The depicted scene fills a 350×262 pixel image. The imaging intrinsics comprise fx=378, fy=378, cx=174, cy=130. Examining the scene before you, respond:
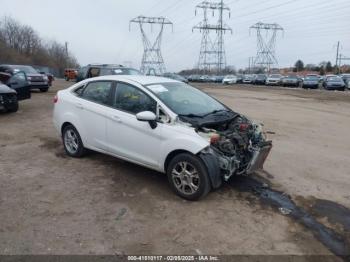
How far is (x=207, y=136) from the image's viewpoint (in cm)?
Answer: 494

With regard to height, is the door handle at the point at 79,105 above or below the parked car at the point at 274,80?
above

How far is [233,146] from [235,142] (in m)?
0.08

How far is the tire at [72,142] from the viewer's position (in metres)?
6.71

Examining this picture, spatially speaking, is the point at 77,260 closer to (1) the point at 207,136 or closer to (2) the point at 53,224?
(2) the point at 53,224

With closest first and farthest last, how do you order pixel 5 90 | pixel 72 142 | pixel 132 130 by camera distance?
pixel 132 130 < pixel 72 142 < pixel 5 90

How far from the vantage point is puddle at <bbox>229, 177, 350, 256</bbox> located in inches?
159

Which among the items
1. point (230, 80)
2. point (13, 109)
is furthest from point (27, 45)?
point (13, 109)

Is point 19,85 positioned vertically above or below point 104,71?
below

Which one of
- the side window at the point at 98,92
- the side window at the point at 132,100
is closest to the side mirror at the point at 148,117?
the side window at the point at 132,100

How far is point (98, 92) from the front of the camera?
6445mm

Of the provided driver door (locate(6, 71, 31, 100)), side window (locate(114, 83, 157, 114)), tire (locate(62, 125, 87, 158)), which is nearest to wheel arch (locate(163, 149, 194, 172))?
side window (locate(114, 83, 157, 114))

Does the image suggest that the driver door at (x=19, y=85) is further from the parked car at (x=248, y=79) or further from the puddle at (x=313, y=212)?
Result: the parked car at (x=248, y=79)

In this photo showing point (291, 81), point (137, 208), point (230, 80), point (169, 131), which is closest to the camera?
point (137, 208)

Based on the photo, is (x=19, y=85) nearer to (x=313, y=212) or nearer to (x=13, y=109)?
(x=13, y=109)
